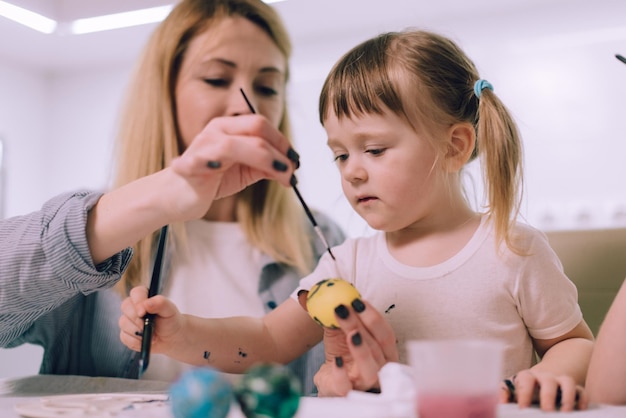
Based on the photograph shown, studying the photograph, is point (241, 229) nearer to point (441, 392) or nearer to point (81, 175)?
point (441, 392)

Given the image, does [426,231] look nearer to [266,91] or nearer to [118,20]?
[266,91]

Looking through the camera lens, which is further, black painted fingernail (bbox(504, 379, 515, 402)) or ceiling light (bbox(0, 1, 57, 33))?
ceiling light (bbox(0, 1, 57, 33))

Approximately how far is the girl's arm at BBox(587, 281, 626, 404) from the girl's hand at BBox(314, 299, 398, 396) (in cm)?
25

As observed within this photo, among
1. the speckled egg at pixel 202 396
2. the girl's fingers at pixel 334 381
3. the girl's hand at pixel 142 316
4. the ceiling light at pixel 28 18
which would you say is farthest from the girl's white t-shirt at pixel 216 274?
the ceiling light at pixel 28 18

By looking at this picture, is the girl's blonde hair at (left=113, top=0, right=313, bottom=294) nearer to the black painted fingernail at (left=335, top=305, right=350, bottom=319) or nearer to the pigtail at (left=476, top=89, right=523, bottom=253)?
the pigtail at (left=476, top=89, right=523, bottom=253)

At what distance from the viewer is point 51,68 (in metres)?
5.43

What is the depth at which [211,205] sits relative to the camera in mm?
1636

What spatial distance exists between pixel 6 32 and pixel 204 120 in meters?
3.53

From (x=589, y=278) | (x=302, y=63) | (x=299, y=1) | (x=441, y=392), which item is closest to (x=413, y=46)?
(x=589, y=278)

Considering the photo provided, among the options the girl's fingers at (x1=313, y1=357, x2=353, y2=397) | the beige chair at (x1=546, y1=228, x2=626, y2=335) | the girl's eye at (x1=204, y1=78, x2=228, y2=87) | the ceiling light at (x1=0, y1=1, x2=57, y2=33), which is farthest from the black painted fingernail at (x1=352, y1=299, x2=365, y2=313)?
the ceiling light at (x1=0, y1=1, x2=57, y2=33)

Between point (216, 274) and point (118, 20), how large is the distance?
124 inches

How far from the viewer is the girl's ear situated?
45.1 inches

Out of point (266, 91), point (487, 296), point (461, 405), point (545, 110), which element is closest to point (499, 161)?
point (487, 296)

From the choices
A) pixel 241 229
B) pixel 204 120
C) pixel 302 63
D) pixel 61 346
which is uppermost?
pixel 302 63
